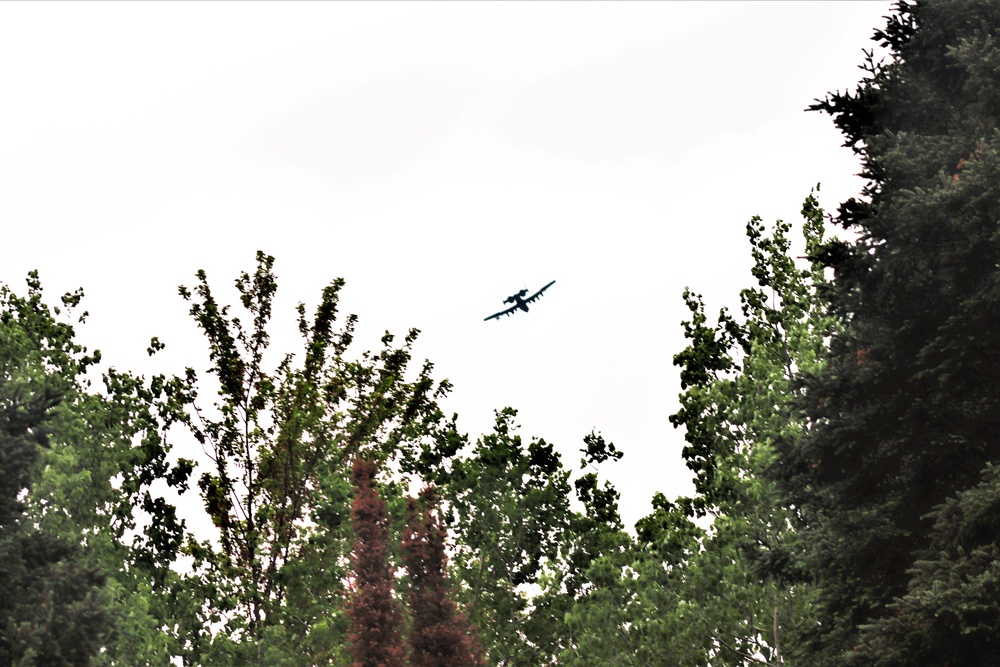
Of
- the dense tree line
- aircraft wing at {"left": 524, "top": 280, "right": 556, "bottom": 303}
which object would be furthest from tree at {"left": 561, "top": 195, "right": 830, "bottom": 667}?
aircraft wing at {"left": 524, "top": 280, "right": 556, "bottom": 303}

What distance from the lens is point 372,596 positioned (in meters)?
37.5

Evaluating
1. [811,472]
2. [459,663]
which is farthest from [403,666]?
[811,472]

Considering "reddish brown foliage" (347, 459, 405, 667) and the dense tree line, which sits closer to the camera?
the dense tree line

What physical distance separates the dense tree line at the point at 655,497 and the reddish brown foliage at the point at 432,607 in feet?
0.30

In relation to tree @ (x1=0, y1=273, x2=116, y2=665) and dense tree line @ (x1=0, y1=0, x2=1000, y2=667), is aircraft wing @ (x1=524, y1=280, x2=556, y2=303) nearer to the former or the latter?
dense tree line @ (x1=0, y1=0, x2=1000, y2=667)

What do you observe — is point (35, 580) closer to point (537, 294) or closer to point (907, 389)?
point (907, 389)

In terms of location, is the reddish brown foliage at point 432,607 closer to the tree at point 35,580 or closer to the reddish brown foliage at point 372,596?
the reddish brown foliage at point 372,596

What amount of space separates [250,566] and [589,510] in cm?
1252

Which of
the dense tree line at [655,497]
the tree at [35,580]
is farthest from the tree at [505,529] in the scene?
the tree at [35,580]

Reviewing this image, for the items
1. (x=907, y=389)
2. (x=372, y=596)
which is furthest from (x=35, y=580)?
(x=907, y=389)

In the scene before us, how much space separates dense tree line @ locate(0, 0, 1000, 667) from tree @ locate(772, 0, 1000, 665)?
0.14ft

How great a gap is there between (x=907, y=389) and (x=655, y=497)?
24576 mm

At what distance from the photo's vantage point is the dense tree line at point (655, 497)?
685 inches

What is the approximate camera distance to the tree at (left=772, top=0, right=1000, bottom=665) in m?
16.8
